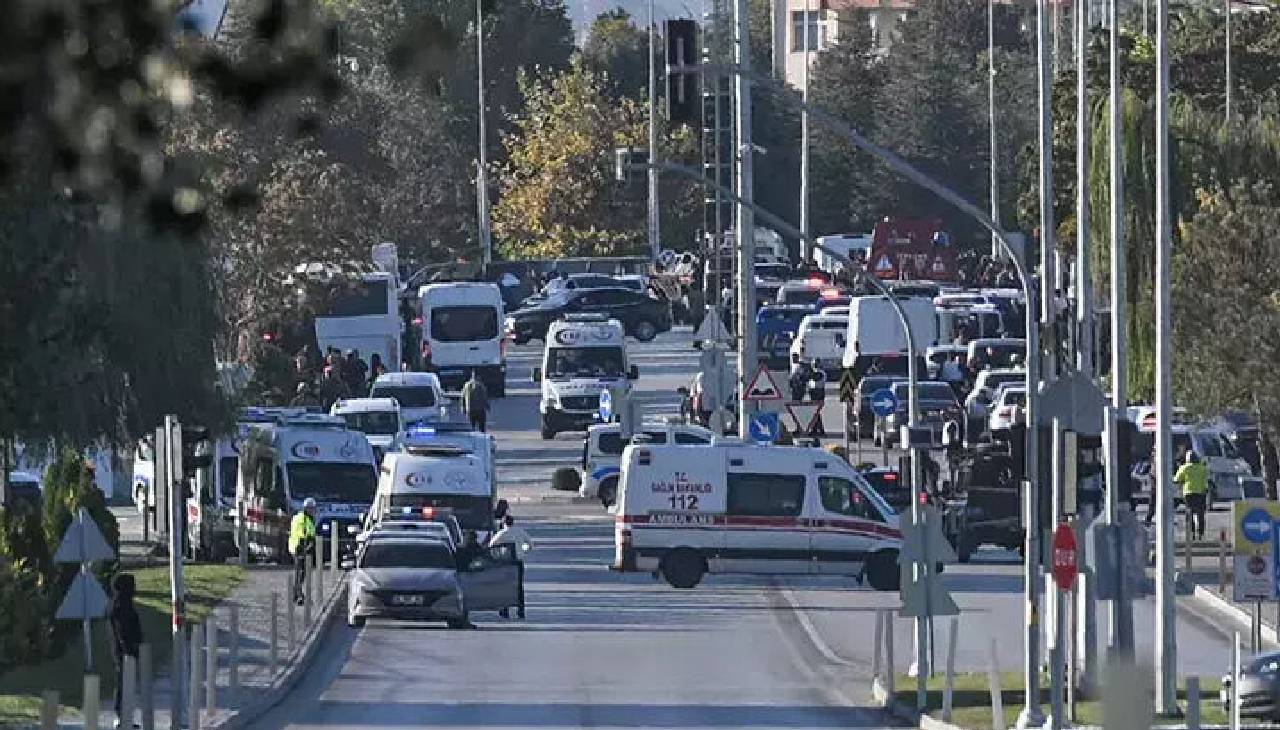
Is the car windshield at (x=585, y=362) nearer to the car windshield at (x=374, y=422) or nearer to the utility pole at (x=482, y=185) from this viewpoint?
the car windshield at (x=374, y=422)

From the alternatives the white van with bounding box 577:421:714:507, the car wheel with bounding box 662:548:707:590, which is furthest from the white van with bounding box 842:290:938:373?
the car wheel with bounding box 662:548:707:590

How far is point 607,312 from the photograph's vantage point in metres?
94.4

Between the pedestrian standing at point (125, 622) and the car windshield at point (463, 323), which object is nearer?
the pedestrian standing at point (125, 622)

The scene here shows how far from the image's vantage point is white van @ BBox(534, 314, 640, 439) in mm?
72375

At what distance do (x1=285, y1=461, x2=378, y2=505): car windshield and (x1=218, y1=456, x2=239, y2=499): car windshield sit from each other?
8.79 feet

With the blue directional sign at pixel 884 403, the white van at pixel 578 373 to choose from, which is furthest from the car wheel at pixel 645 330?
the blue directional sign at pixel 884 403

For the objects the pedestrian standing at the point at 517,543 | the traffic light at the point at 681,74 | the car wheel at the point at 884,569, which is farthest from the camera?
the car wheel at the point at 884,569

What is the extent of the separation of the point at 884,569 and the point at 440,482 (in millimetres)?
7009

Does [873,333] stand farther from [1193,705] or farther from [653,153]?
[1193,705]

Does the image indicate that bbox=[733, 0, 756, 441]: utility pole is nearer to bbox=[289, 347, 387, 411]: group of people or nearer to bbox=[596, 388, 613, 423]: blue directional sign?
bbox=[596, 388, 613, 423]: blue directional sign

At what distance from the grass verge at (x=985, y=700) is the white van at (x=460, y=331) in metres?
45.3

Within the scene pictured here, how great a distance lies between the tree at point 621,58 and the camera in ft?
444

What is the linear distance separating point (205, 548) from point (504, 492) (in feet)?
36.3

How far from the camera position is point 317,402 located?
66.6 m
